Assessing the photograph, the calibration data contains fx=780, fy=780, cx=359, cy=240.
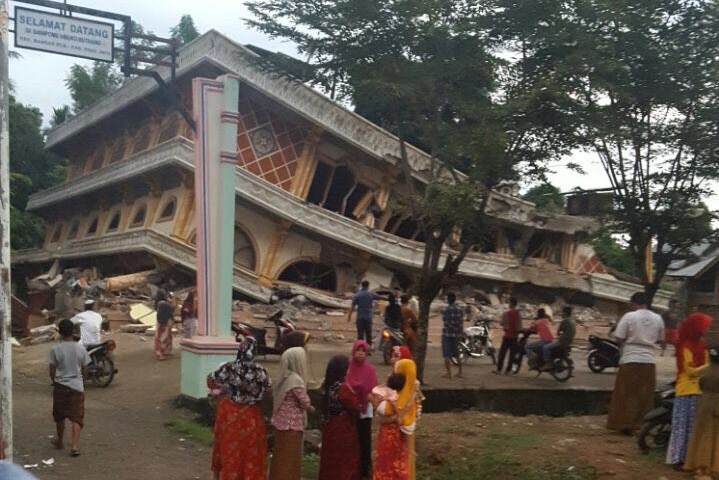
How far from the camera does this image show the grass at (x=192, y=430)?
8.63 m

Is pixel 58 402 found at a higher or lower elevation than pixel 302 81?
lower

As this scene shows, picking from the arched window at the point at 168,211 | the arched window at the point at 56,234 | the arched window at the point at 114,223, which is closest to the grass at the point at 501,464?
the arched window at the point at 168,211

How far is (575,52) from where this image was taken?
10.4 m

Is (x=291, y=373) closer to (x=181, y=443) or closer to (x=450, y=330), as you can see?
(x=181, y=443)

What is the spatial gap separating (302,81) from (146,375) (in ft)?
17.0

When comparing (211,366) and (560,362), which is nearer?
(211,366)

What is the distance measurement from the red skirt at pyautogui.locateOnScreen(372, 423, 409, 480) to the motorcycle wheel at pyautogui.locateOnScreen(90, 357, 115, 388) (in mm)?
6427

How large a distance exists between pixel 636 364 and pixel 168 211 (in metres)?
18.4

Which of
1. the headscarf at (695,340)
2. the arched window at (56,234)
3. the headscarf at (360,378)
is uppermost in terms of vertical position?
the arched window at (56,234)

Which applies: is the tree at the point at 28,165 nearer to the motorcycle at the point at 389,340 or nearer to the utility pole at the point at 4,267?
the motorcycle at the point at 389,340

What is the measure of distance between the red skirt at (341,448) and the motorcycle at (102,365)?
585 centimetres

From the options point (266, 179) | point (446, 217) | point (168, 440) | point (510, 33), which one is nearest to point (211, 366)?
point (168, 440)

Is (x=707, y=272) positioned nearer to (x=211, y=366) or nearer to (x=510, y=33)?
Answer: (x=510, y=33)

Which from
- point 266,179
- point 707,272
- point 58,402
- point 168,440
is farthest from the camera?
point 707,272
